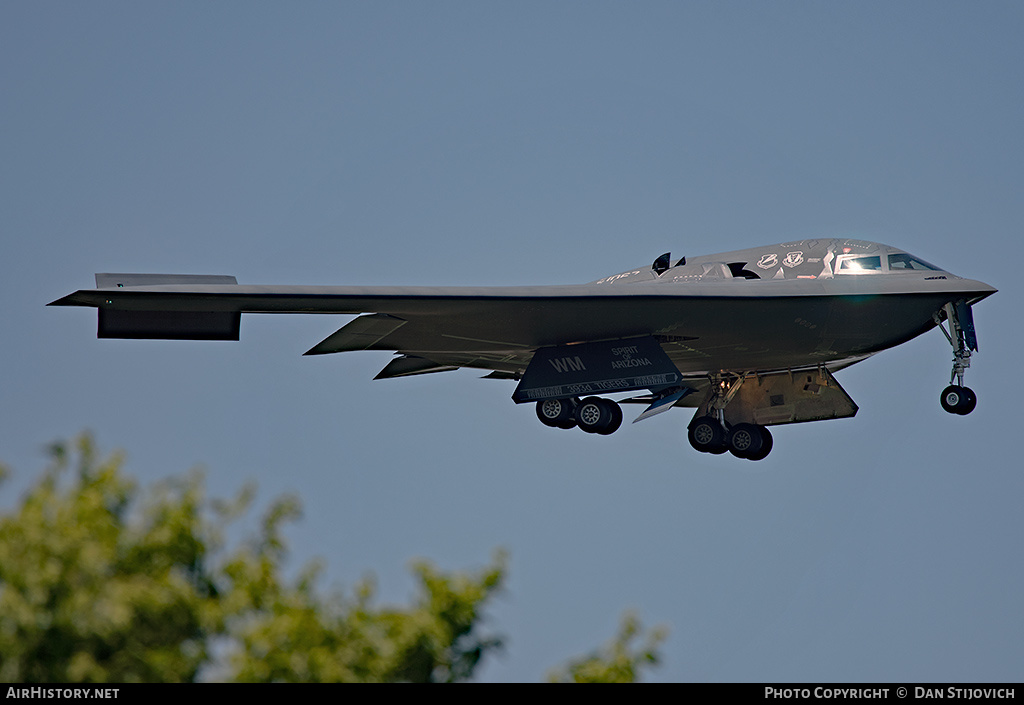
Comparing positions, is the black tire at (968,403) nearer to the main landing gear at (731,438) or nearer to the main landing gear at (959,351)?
the main landing gear at (959,351)

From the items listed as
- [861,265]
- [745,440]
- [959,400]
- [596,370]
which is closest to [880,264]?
[861,265]

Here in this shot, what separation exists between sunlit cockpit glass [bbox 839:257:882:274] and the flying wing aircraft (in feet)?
0.08

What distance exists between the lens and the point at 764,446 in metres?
28.2

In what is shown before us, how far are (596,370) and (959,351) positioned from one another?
6435 mm

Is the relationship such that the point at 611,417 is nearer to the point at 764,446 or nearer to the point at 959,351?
the point at 764,446

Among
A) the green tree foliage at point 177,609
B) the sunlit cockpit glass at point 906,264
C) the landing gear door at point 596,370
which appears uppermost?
the sunlit cockpit glass at point 906,264

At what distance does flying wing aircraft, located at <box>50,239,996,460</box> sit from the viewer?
75.0 feet

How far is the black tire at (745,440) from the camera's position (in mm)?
28203

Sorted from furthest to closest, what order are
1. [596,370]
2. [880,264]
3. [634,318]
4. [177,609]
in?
[596,370] → [880,264] → [634,318] → [177,609]

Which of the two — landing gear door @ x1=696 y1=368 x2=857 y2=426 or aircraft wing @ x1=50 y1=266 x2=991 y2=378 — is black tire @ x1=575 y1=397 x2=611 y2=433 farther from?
landing gear door @ x1=696 y1=368 x2=857 y2=426

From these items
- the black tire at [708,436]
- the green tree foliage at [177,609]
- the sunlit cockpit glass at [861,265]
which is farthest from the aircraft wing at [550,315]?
the green tree foliage at [177,609]

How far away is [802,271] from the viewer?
2503cm

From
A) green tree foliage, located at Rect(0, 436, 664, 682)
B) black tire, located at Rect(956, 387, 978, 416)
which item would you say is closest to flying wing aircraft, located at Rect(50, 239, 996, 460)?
black tire, located at Rect(956, 387, 978, 416)
